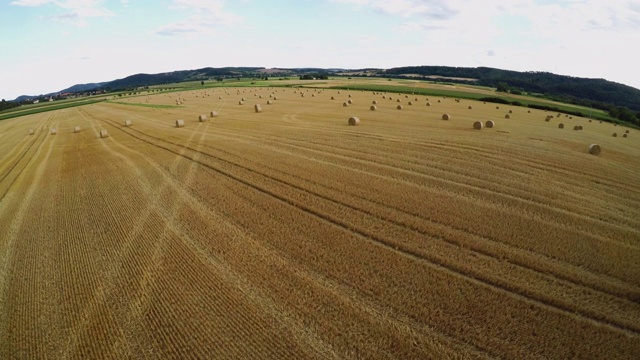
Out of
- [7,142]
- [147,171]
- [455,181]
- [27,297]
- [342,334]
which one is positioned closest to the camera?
[342,334]

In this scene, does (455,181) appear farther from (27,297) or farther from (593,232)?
(27,297)

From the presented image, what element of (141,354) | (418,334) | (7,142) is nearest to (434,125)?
(418,334)

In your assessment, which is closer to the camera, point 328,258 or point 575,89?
point 328,258

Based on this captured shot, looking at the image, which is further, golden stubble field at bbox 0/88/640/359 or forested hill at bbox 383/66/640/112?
forested hill at bbox 383/66/640/112

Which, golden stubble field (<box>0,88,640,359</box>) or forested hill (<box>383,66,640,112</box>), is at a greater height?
forested hill (<box>383,66,640,112</box>)

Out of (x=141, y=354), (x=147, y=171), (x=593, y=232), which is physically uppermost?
(x=147, y=171)

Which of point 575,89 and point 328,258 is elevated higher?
point 575,89

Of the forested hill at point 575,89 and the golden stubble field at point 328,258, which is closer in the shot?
the golden stubble field at point 328,258

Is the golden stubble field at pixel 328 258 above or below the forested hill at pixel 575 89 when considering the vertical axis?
below
